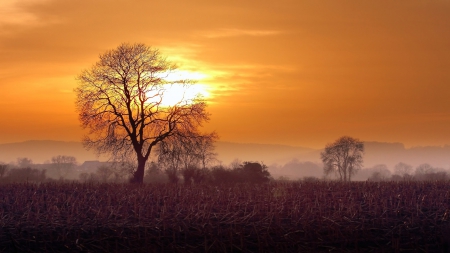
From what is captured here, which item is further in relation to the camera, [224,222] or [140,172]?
[140,172]

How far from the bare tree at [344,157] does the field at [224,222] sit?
39.9 metres

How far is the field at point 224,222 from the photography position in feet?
48.3

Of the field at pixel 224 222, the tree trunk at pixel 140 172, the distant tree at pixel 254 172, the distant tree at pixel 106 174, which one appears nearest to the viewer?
the field at pixel 224 222

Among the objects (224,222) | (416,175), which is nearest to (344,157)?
(416,175)

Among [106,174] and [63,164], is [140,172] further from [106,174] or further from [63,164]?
[63,164]

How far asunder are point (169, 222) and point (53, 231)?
370 centimetres

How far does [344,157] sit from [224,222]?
49.1 meters

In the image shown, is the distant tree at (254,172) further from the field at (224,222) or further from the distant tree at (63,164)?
the distant tree at (63,164)

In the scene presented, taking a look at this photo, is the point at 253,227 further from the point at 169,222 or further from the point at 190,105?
the point at 190,105

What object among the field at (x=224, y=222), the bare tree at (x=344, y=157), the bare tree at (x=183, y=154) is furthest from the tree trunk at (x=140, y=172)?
the bare tree at (x=344, y=157)

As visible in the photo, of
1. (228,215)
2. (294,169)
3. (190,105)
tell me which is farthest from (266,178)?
(294,169)

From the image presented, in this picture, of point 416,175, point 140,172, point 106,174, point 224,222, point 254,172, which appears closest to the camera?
point 224,222

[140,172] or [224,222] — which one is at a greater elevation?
[140,172]

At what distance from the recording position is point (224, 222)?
16.3 metres
